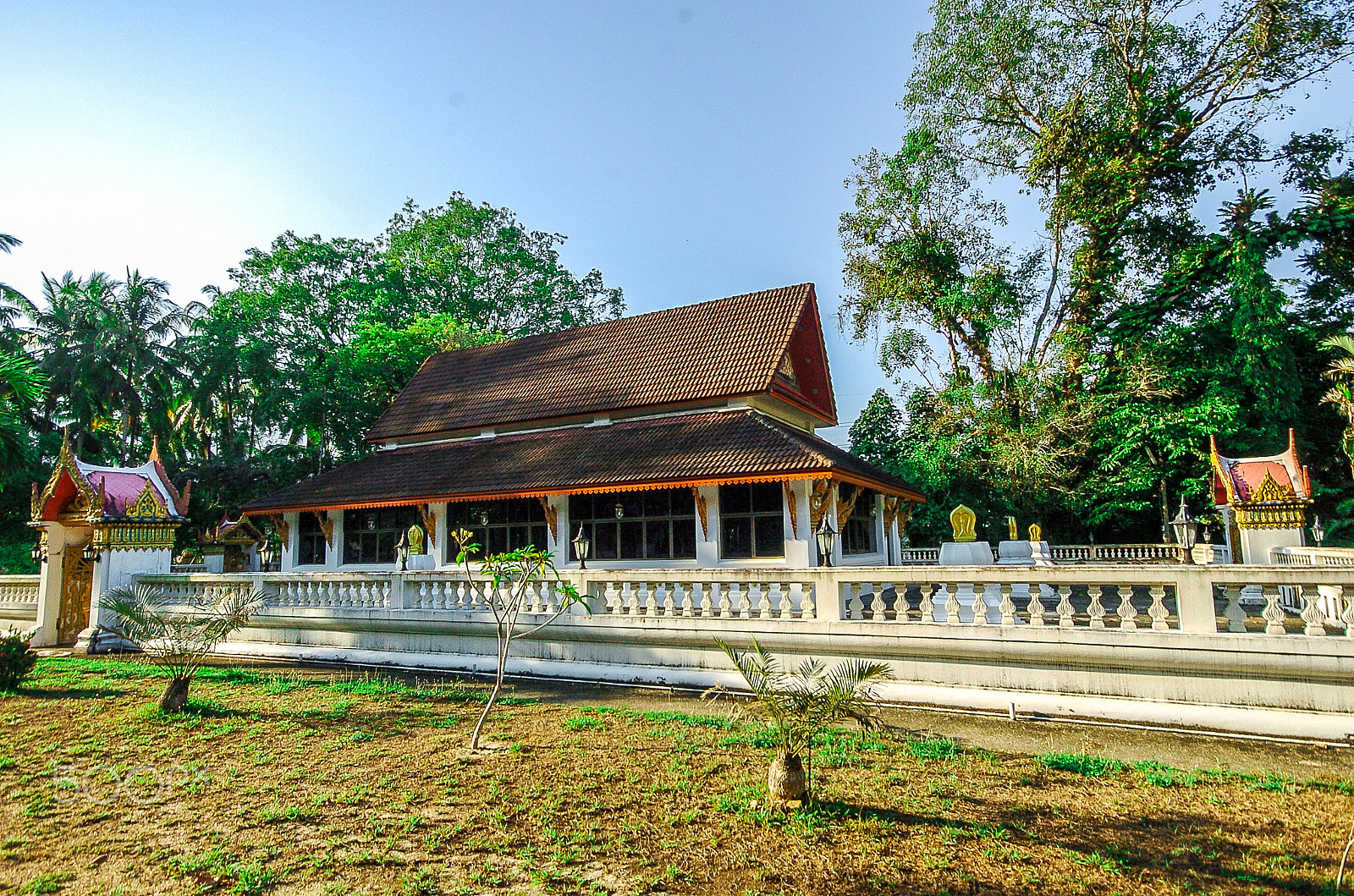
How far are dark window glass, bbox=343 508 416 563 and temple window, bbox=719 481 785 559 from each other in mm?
7822

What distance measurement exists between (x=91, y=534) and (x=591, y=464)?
910 cm

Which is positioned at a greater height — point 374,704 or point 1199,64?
point 1199,64

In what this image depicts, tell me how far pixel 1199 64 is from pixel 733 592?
26.5 metres

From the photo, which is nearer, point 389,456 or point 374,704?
point 374,704

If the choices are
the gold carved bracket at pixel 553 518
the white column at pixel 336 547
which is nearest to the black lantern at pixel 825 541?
the gold carved bracket at pixel 553 518

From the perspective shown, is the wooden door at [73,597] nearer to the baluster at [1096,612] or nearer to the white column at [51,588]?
the white column at [51,588]

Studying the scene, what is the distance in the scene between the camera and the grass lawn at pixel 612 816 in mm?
3961

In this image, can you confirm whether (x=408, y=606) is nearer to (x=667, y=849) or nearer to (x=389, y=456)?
(x=667, y=849)

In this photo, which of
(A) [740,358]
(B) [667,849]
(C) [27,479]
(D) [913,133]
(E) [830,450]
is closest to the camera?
(B) [667,849]

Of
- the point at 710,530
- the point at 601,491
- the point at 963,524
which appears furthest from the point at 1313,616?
the point at 601,491

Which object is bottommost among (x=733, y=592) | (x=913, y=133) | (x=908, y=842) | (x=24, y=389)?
(x=908, y=842)

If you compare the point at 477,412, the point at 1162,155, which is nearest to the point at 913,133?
the point at 1162,155

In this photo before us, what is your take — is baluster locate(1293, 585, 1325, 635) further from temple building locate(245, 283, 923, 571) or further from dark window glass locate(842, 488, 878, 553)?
dark window glass locate(842, 488, 878, 553)

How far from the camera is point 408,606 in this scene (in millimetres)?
11156
